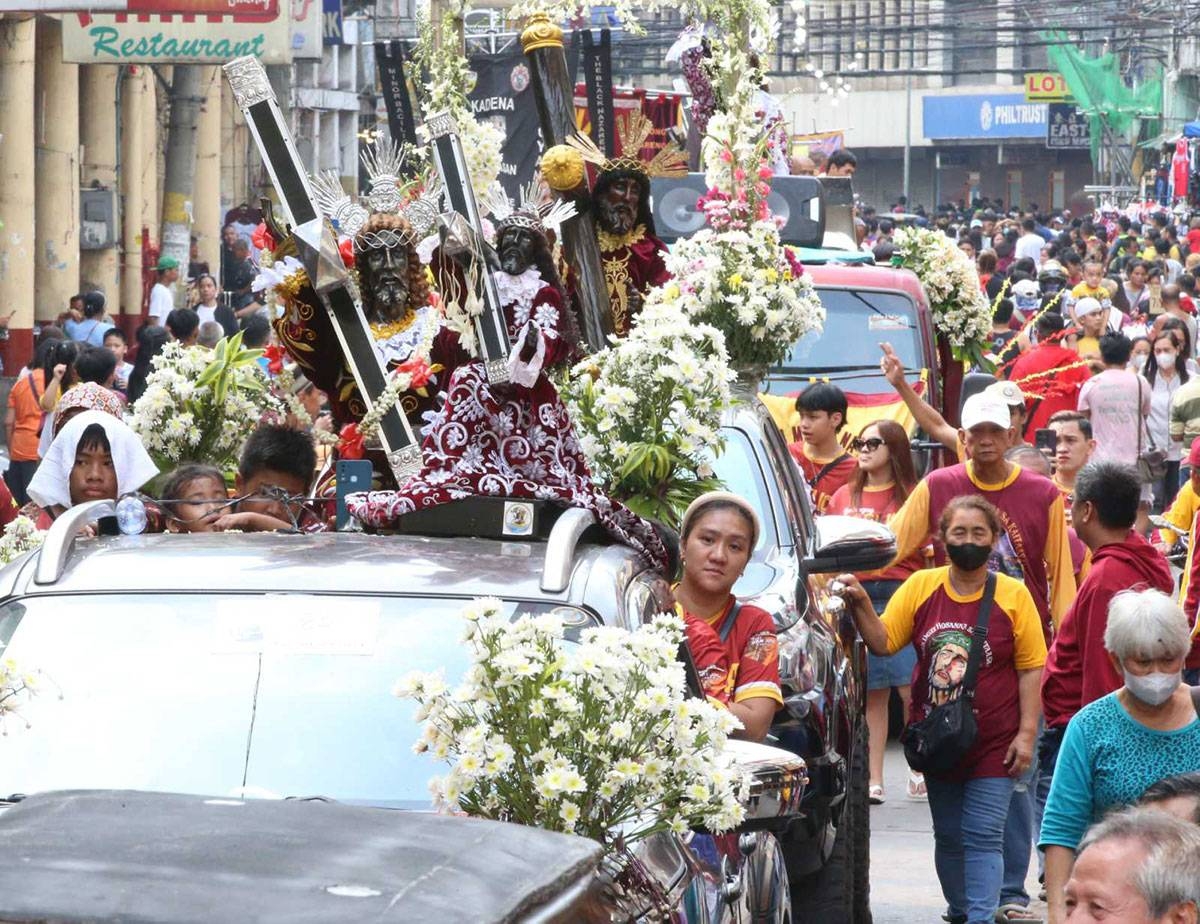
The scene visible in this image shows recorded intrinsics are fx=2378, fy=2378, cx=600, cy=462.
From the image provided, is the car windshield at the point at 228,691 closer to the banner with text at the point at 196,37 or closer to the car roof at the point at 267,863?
the car roof at the point at 267,863

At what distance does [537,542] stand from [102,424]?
8.39ft

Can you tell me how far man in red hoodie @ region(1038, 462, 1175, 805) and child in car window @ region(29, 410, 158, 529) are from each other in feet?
10.0

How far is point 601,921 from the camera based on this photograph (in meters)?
3.69

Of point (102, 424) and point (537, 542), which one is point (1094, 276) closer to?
point (102, 424)

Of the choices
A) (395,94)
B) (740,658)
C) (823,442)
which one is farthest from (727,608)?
(395,94)

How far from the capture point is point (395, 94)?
693 inches

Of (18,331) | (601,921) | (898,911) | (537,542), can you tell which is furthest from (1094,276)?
(601,921)

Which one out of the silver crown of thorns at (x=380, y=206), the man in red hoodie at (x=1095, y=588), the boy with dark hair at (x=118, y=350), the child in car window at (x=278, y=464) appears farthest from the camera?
the boy with dark hair at (x=118, y=350)

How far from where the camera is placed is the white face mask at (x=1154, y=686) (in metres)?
6.14

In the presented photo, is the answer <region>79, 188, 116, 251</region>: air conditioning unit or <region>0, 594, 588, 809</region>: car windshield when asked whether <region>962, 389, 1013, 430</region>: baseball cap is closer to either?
<region>0, 594, 588, 809</region>: car windshield

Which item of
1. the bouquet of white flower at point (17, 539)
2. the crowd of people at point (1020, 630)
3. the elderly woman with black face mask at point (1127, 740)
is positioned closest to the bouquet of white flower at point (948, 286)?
the crowd of people at point (1020, 630)

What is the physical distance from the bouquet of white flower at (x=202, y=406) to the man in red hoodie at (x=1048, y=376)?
7.97 metres

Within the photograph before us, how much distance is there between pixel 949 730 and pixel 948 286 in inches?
318

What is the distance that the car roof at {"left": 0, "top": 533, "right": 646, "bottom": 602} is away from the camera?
506cm
